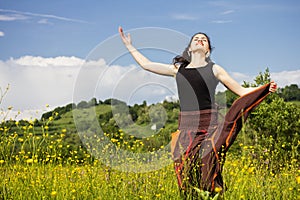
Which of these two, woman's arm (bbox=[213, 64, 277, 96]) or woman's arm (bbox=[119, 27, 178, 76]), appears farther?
woman's arm (bbox=[119, 27, 178, 76])

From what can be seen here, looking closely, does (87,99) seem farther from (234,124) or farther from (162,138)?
(234,124)

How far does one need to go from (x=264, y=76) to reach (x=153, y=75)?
20.7 ft

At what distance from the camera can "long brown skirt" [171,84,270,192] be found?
4.50m

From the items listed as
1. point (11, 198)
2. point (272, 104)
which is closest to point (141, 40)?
point (11, 198)

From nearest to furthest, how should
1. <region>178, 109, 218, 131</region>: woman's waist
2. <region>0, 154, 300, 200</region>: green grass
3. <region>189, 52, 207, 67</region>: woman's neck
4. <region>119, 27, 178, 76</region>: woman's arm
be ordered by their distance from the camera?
<region>0, 154, 300, 200</region>: green grass < <region>178, 109, 218, 131</region>: woman's waist < <region>189, 52, 207, 67</region>: woman's neck < <region>119, 27, 178, 76</region>: woman's arm

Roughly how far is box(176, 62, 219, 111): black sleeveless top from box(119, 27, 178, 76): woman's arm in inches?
11.9

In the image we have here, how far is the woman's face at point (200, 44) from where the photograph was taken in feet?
16.4

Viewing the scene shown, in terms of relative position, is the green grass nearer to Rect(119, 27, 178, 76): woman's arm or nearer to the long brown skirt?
the long brown skirt

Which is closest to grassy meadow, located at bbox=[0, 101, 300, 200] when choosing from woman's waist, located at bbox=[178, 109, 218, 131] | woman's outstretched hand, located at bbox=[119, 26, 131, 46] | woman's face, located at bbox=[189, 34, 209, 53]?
woman's waist, located at bbox=[178, 109, 218, 131]

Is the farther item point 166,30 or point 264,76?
point 264,76

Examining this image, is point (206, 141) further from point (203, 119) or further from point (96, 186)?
point (96, 186)

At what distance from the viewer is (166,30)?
536 cm

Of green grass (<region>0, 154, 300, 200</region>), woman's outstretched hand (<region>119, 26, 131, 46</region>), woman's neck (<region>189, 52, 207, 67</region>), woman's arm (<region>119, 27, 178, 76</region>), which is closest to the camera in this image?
green grass (<region>0, 154, 300, 200</region>)

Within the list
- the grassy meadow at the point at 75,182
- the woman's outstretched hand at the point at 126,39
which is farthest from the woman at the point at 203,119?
the woman's outstretched hand at the point at 126,39
